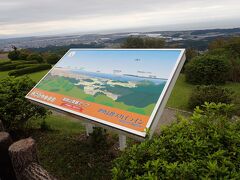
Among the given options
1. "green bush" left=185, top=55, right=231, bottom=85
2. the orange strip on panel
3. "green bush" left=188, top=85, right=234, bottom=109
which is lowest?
"green bush" left=185, top=55, right=231, bottom=85

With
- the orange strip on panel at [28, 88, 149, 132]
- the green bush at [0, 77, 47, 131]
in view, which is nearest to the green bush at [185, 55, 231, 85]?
the green bush at [0, 77, 47, 131]

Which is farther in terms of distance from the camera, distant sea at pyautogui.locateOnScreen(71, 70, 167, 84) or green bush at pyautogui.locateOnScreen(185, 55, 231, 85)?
green bush at pyautogui.locateOnScreen(185, 55, 231, 85)

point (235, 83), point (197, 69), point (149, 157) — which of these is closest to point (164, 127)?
point (149, 157)

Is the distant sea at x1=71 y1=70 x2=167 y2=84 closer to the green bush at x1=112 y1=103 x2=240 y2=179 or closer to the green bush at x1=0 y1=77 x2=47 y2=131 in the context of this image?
the green bush at x1=112 y1=103 x2=240 y2=179

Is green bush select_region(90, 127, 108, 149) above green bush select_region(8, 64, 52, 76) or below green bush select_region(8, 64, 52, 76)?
above

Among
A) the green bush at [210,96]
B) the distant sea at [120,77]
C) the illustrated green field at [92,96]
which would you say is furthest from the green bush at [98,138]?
the green bush at [210,96]

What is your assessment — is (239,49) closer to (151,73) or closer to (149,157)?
(151,73)
